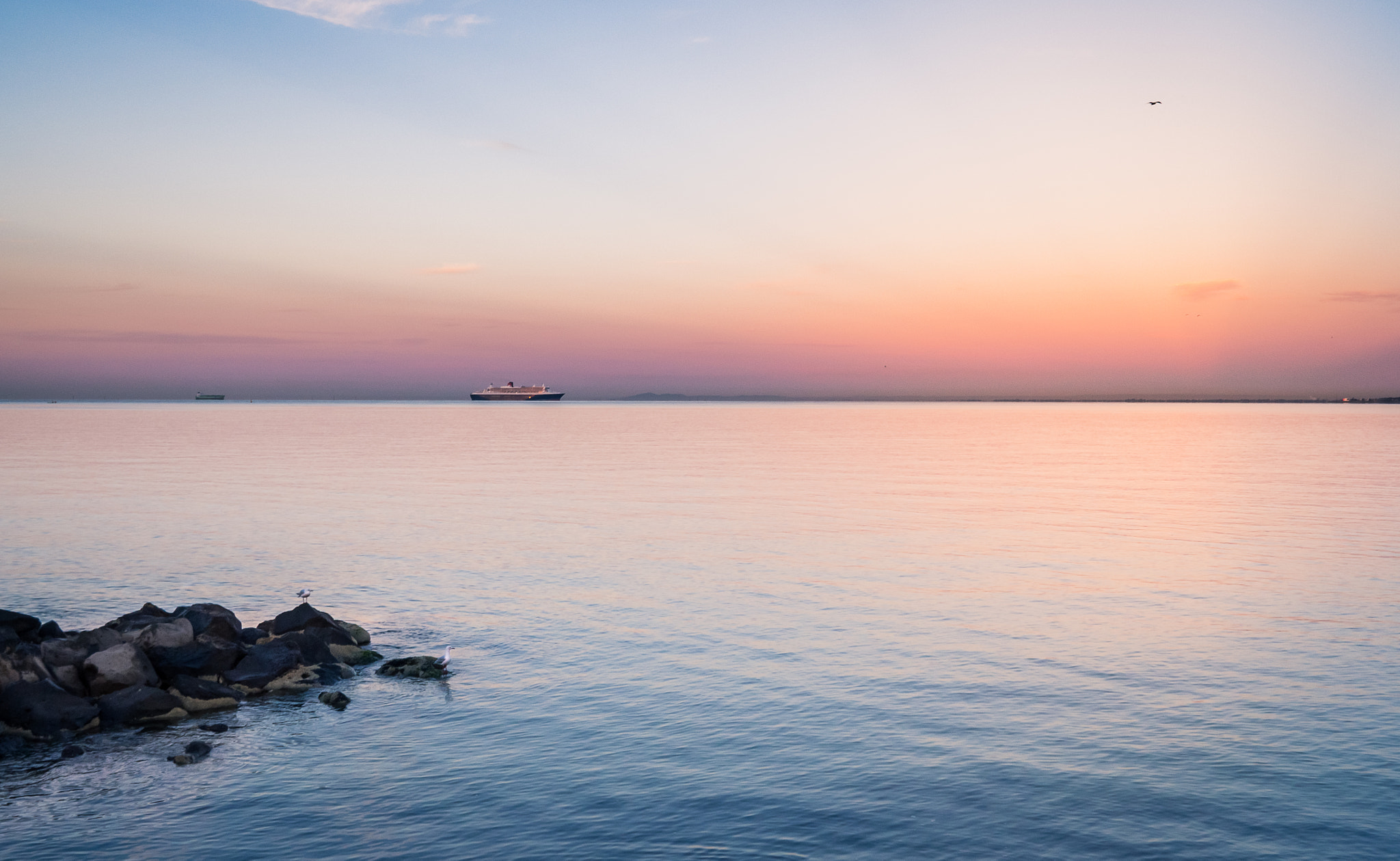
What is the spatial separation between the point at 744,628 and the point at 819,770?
34.8 feet

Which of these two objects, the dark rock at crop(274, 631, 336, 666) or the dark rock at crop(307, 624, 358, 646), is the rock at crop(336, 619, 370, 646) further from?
the dark rock at crop(274, 631, 336, 666)

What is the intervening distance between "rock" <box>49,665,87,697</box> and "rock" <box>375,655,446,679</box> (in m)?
6.07

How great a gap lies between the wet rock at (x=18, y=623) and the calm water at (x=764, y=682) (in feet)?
12.9

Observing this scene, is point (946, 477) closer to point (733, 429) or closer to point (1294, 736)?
point (1294, 736)

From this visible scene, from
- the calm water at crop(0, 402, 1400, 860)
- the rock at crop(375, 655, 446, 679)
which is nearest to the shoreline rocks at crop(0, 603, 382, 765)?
the rock at crop(375, 655, 446, 679)

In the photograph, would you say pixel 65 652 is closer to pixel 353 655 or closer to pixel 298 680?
pixel 298 680

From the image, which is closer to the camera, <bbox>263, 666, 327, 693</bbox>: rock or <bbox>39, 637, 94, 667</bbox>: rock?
<bbox>39, 637, 94, 667</bbox>: rock

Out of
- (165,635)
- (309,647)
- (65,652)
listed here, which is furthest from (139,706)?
(309,647)

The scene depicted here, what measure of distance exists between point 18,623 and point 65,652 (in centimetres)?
277

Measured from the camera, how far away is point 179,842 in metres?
14.2

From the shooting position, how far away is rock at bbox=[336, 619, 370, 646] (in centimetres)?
2564

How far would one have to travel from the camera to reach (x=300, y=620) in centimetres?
2494

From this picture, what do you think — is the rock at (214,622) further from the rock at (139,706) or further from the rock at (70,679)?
the rock at (70,679)

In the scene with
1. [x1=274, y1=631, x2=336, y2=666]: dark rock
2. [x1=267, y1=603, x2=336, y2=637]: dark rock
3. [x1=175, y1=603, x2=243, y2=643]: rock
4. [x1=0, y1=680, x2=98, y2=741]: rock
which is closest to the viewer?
[x1=0, y1=680, x2=98, y2=741]: rock
